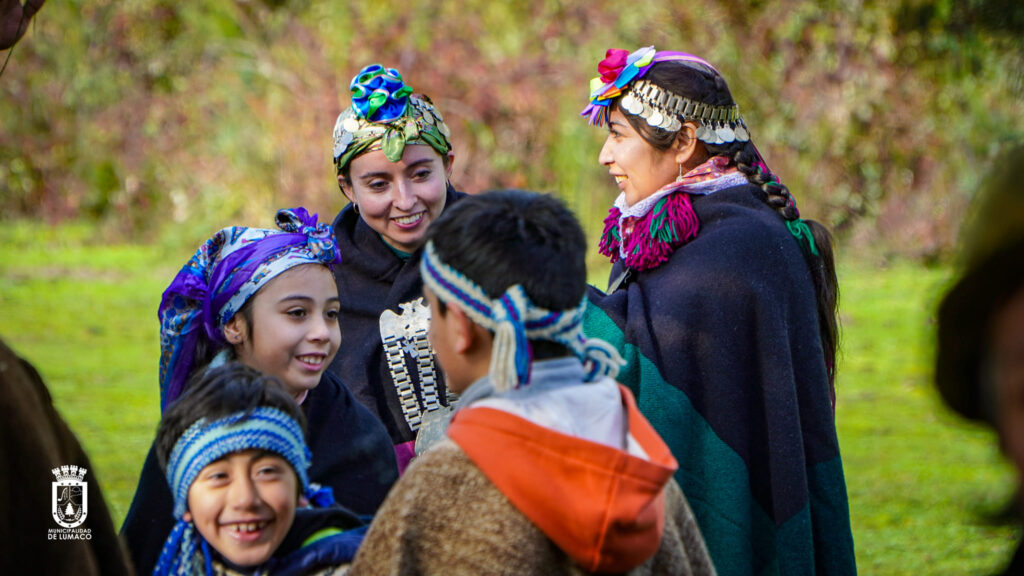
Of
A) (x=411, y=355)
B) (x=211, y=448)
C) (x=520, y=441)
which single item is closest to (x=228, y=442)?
(x=211, y=448)

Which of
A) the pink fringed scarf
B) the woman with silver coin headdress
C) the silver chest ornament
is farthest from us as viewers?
the silver chest ornament

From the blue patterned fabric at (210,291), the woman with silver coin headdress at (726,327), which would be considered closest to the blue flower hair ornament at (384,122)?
the woman with silver coin headdress at (726,327)

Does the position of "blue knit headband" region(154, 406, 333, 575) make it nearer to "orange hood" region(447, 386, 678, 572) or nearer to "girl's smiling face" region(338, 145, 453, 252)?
"orange hood" region(447, 386, 678, 572)

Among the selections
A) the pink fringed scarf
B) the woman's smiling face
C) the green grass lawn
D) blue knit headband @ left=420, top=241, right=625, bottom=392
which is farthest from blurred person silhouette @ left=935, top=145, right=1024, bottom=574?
the woman's smiling face

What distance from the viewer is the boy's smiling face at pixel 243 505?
2266 mm

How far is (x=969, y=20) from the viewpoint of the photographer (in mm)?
5066

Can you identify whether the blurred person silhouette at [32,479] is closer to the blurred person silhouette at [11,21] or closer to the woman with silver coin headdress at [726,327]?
the blurred person silhouette at [11,21]

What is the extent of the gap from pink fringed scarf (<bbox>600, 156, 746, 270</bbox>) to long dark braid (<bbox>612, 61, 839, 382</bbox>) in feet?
0.20

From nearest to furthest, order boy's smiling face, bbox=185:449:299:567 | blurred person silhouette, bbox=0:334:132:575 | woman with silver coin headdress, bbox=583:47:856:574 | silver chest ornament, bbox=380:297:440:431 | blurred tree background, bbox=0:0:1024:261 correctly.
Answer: blurred person silhouette, bbox=0:334:132:575, boy's smiling face, bbox=185:449:299:567, woman with silver coin headdress, bbox=583:47:856:574, silver chest ornament, bbox=380:297:440:431, blurred tree background, bbox=0:0:1024:261

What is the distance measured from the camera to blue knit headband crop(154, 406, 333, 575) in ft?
7.49

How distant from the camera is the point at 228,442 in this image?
2277 mm

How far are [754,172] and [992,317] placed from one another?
233cm

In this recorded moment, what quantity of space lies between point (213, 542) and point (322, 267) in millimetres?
978

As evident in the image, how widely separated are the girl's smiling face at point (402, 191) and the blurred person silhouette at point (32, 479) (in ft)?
5.95
